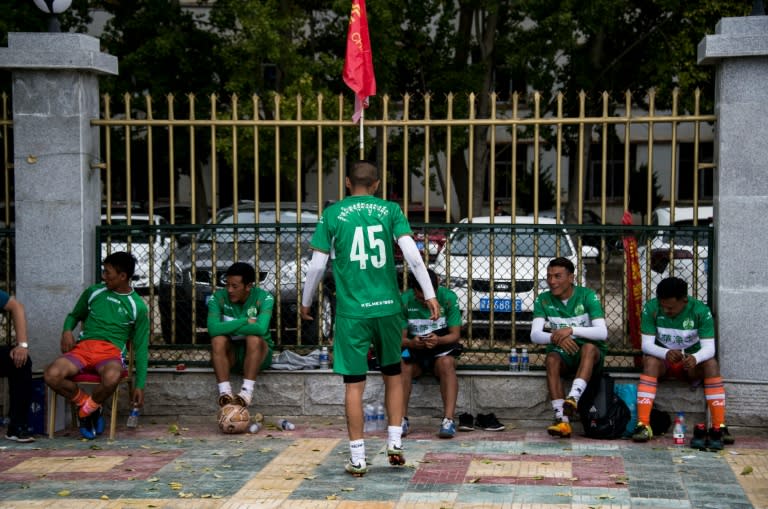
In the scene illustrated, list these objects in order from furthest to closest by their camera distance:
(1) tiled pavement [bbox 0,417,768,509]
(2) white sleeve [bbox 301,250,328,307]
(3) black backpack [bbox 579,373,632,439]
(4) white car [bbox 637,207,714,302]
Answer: (4) white car [bbox 637,207,714,302] < (3) black backpack [bbox 579,373,632,439] < (2) white sleeve [bbox 301,250,328,307] < (1) tiled pavement [bbox 0,417,768,509]

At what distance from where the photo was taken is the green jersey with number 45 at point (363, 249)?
770 centimetres

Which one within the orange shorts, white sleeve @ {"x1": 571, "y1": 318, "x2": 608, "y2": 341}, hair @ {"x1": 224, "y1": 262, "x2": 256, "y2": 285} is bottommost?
the orange shorts

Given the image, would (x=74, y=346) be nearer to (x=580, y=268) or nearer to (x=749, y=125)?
(x=580, y=268)

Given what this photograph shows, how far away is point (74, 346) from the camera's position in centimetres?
932

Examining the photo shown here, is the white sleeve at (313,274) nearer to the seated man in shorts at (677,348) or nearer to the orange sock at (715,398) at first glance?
the seated man in shorts at (677,348)

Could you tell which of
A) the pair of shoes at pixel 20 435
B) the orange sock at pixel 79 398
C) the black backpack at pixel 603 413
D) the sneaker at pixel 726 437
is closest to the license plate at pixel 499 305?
the black backpack at pixel 603 413

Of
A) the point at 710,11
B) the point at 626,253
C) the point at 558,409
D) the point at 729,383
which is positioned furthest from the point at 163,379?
the point at 710,11

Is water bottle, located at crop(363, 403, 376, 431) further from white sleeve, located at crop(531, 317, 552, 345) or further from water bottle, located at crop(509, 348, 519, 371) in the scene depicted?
white sleeve, located at crop(531, 317, 552, 345)

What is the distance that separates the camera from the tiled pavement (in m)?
7.01

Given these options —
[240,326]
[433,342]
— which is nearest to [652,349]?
[433,342]

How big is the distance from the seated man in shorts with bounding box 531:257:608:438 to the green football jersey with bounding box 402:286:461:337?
0.62 m

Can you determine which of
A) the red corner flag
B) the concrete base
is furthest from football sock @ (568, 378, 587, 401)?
the red corner flag

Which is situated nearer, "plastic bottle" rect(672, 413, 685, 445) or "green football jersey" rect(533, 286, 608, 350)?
"plastic bottle" rect(672, 413, 685, 445)

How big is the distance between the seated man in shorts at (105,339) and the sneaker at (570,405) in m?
3.24
